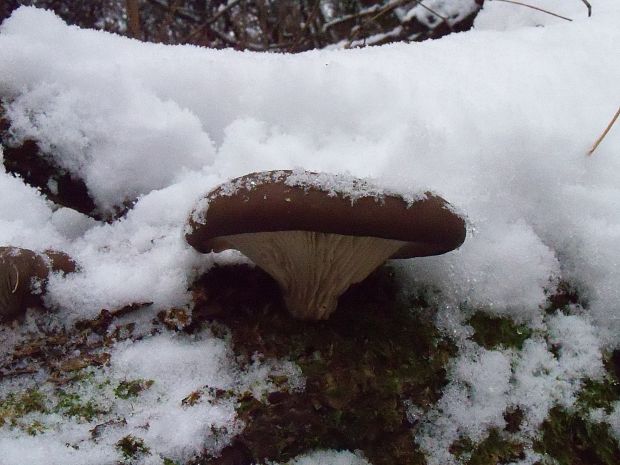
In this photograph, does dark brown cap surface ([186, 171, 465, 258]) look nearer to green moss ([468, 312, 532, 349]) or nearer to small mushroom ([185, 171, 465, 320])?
small mushroom ([185, 171, 465, 320])

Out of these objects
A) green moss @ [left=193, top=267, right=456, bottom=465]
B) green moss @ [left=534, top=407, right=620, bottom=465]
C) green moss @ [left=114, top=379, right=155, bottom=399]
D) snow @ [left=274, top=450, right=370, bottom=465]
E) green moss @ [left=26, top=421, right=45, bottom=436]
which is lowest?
green moss @ [left=534, top=407, right=620, bottom=465]

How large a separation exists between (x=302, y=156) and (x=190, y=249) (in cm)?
55

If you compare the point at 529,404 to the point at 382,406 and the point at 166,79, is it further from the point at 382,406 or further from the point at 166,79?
the point at 166,79

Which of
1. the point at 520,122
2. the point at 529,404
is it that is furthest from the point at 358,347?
the point at 520,122

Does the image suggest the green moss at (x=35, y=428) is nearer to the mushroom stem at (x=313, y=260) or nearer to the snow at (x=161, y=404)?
the snow at (x=161, y=404)

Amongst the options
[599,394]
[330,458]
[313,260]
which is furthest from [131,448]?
[599,394]

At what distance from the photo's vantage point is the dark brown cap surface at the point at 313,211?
1.15m

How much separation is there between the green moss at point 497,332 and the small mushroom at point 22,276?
4.34ft

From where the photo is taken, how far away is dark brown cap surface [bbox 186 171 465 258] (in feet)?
3.79

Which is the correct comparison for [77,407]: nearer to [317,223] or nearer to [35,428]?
[35,428]

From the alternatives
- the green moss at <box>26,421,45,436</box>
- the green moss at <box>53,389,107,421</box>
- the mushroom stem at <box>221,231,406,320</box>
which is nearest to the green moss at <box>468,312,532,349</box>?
the mushroom stem at <box>221,231,406,320</box>

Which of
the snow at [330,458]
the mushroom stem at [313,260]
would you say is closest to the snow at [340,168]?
the snow at [330,458]

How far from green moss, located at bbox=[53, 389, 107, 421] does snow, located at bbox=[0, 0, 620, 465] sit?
0.06 m

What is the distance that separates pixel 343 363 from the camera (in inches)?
56.9
